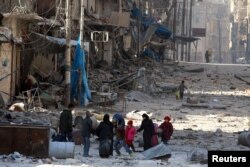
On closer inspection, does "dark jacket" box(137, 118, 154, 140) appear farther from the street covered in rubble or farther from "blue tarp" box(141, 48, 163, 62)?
"blue tarp" box(141, 48, 163, 62)

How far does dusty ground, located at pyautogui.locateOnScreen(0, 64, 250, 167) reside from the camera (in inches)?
498

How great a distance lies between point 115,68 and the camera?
134ft

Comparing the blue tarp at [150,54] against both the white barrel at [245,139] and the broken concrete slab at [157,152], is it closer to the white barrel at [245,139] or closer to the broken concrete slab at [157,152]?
the white barrel at [245,139]

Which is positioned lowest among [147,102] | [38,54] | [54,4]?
[147,102]

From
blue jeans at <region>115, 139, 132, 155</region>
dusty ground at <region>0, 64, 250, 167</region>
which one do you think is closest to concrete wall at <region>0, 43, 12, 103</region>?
dusty ground at <region>0, 64, 250, 167</region>

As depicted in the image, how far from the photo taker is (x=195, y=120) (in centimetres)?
2116

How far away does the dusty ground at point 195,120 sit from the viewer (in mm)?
12648

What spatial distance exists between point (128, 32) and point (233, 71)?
8353 mm

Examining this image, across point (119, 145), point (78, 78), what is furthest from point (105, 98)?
point (119, 145)

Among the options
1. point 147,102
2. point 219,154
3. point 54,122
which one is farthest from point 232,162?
point 147,102

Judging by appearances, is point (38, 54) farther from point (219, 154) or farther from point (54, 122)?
point (219, 154)

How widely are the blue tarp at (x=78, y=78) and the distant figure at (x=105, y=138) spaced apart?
9815 mm

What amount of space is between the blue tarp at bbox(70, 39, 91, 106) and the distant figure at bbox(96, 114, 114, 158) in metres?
9.82

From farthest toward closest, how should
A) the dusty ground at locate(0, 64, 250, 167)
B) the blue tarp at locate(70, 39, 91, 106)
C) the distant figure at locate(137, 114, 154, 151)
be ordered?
the blue tarp at locate(70, 39, 91, 106) < the distant figure at locate(137, 114, 154, 151) < the dusty ground at locate(0, 64, 250, 167)
